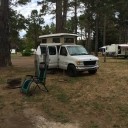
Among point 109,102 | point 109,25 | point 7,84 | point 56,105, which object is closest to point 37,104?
point 56,105

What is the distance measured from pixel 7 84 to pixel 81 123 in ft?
24.4

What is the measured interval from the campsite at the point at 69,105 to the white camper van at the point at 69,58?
2.03 meters

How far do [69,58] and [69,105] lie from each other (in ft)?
25.2

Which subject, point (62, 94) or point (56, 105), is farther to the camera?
point (62, 94)

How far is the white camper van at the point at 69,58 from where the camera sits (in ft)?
65.5

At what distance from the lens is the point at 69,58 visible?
2055 centimetres

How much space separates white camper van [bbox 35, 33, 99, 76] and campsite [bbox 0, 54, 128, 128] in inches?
80.0

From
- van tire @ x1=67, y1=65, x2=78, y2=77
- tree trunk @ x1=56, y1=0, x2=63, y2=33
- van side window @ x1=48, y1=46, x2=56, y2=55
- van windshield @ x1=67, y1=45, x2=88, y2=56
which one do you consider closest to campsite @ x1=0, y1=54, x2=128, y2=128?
van tire @ x1=67, y1=65, x2=78, y2=77

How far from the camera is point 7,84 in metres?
17.5

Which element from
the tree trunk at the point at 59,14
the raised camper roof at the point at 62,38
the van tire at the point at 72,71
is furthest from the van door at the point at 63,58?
the tree trunk at the point at 59,14

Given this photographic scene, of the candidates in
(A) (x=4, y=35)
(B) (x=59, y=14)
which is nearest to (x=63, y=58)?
(A) (x=4, y=35)

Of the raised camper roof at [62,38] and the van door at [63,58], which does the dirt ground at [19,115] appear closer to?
the van door at [63,58]

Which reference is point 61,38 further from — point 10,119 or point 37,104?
point 10,119

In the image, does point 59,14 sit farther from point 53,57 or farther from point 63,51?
point 63,51
